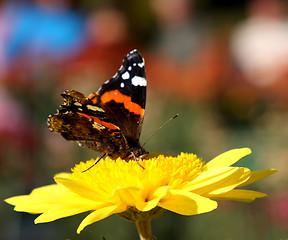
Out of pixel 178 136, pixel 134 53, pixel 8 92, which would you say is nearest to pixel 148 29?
pixel 8 92

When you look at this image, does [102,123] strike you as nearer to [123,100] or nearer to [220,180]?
[123,100]

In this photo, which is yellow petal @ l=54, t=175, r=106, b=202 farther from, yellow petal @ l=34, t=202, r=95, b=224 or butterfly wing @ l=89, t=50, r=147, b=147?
butterfly wing @ l=89, t=50, r=147, b=147

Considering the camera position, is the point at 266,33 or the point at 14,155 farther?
the point at 266,33

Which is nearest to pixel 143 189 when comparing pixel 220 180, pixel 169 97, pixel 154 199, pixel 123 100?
pixel 154 199

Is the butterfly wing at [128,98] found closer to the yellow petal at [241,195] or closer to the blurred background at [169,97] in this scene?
the yellow petal at [241,195]

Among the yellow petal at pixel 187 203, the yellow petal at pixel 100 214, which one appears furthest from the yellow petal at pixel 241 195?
the yellow petal at pixel 100 214

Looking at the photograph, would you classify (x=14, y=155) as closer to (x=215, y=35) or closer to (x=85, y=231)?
(x=85, y=231)
